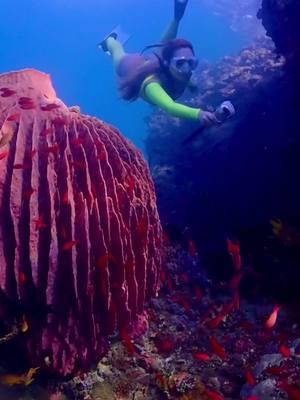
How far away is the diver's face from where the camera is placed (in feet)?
24.2

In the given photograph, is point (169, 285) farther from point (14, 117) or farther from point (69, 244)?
point (14, 117)

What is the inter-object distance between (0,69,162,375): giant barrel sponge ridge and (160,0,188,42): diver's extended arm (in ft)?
21.7

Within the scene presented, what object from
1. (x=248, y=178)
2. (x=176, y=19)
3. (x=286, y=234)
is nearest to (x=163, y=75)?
(x=248, y=178)

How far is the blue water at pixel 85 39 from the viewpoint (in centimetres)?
7606

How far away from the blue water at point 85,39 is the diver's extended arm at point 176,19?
184 ft

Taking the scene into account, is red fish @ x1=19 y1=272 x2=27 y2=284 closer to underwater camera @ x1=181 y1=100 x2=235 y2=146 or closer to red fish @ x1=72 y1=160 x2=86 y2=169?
red fish @ x1=72 y1=160 x2=86 y2=169

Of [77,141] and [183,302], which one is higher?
[77,141]

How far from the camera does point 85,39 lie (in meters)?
114

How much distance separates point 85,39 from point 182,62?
11584 centimetres

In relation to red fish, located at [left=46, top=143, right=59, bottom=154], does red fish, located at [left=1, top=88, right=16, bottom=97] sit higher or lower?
higher

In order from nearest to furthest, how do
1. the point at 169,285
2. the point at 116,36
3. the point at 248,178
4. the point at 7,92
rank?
the point at 7,92 → the point at 169,285 → the point at 248,178 → the point at 116,36

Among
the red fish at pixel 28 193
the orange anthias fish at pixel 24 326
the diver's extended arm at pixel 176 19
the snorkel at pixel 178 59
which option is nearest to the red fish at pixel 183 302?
the orange anthias fish at pixel 24 326

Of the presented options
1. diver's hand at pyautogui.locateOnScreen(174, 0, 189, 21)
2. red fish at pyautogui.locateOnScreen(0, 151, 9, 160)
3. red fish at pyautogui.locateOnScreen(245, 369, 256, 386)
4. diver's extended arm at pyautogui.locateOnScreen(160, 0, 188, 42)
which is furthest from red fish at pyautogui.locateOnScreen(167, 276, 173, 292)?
diver's hand at pyautogui.locateOnScreen(174, 0, 189, 21)

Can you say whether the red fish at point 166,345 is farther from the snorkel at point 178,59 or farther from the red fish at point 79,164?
the snorkel at point 178,59
